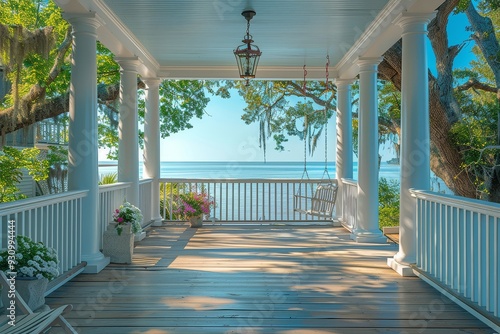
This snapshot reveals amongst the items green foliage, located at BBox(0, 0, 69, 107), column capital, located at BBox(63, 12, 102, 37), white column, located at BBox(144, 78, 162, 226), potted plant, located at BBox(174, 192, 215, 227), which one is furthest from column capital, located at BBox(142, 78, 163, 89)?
column capital, located at BBox(63, 12, 102, 37)

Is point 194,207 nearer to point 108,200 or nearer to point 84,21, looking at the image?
point 108,200

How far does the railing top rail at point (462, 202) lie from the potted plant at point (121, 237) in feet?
9.94

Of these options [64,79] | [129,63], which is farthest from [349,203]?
[64,79]

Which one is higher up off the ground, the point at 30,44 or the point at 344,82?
the point at 30,44

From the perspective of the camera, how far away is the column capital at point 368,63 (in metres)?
6.21

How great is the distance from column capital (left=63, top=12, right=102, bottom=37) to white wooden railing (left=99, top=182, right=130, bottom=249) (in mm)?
1781

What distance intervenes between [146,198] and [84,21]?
3716mm

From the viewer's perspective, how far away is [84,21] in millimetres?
4488

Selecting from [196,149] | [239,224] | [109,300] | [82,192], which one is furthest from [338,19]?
[196,149]

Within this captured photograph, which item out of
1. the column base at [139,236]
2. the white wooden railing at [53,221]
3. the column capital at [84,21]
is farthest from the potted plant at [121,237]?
the column capital at [84,21]

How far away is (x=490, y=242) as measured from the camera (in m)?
3.04

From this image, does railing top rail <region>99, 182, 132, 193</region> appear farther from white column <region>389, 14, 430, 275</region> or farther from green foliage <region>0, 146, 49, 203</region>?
white column <region>389, 14, 430, 275</region>

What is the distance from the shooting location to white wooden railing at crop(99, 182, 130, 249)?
212 inches

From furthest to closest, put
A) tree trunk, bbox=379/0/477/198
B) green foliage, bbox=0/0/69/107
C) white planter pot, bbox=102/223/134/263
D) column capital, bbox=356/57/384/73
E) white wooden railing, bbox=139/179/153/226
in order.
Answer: tree trunk, bbox=379/0/477/198, white wooden railing, bbox=139/179/153/226, green foliage, bbox=0/0/69/107, column capital, bbox=356/57/384/73, white planter pot, bbox=102/223/134/263
